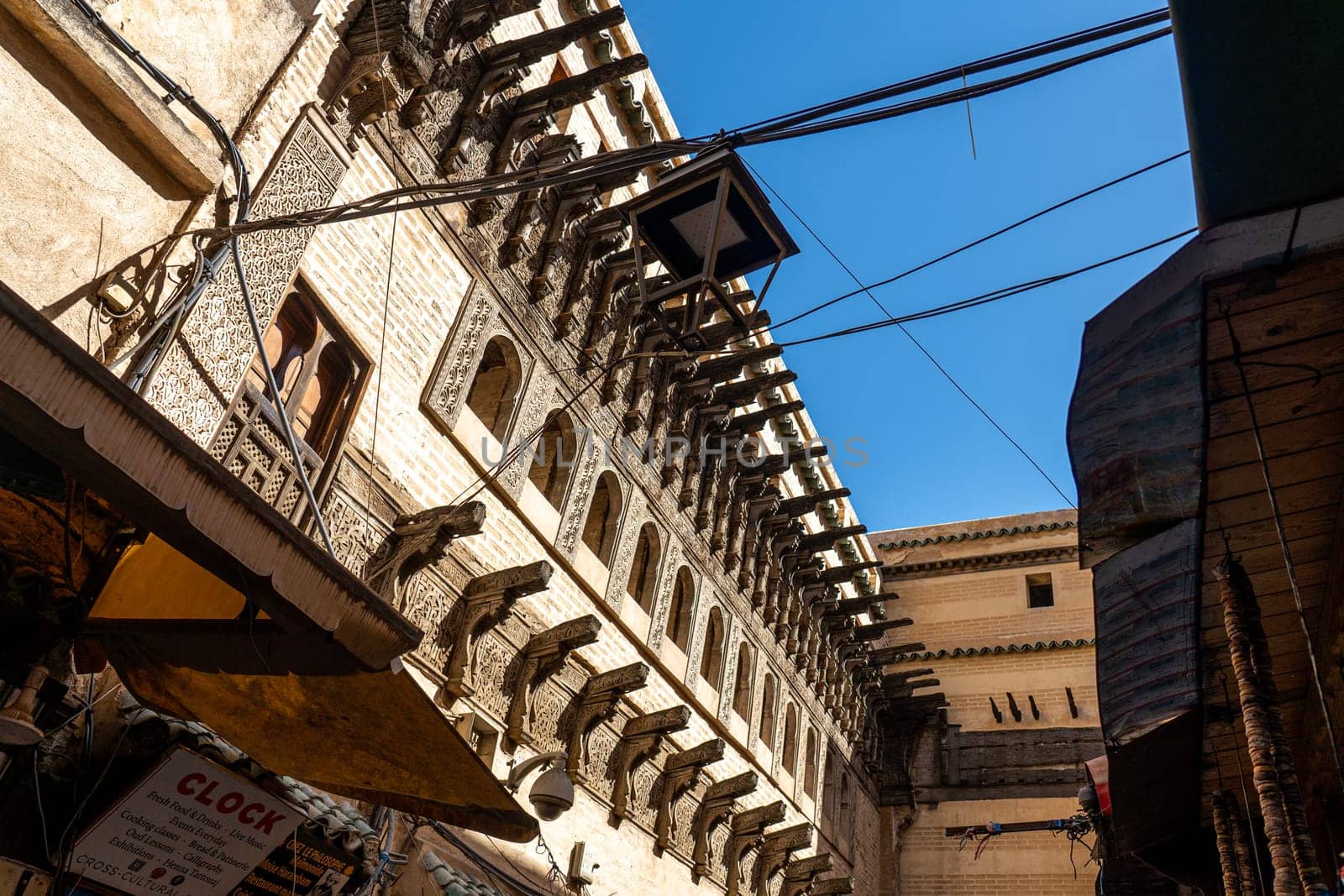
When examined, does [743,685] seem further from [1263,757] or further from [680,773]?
[1263,757]

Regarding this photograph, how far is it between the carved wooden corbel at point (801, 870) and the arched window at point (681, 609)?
349 cm

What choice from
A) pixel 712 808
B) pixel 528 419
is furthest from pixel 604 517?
pixel 712 808

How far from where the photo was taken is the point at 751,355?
11578 mm

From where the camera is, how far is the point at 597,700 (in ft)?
31.5

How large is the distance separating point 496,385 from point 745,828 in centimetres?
610

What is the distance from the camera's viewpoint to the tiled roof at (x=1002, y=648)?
66.5 feet

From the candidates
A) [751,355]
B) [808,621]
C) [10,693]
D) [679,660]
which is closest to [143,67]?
[10,693]

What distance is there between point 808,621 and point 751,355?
18.4 ft

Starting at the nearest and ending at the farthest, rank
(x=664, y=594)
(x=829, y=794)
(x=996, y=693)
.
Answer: (x=664, y=594) → (x=829, y=794) → (x=996, y=693)

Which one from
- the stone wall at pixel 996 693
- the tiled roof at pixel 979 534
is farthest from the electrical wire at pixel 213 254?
the tiled roof at pixel 979 534

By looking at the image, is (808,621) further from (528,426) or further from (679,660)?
(528,426)

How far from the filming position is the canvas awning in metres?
3.31

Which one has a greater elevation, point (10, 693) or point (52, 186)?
point (52, 186)

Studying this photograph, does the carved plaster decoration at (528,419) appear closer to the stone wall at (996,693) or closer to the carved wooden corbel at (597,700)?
the carved wooden corbel at (597,700)
